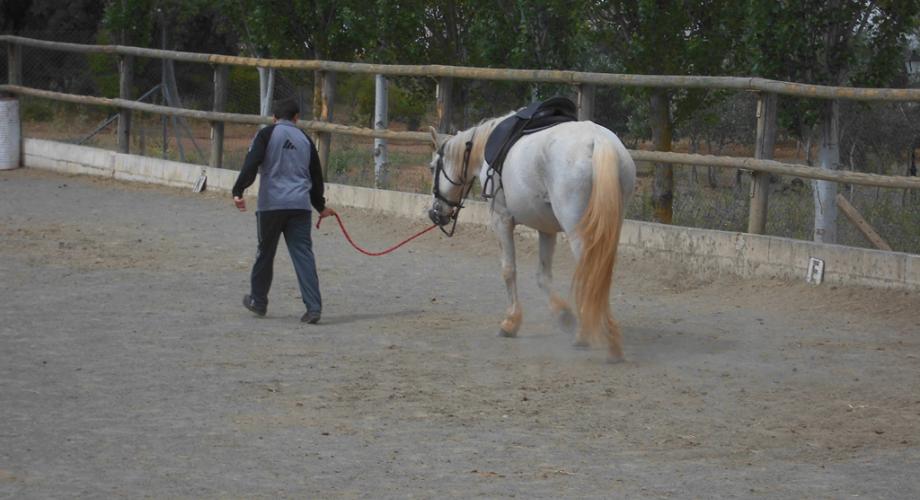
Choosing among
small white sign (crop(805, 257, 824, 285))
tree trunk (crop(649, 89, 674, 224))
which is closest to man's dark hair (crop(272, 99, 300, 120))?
small white sign (crop(805, 257, 824, 285))

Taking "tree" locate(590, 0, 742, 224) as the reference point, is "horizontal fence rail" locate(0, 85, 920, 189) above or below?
below

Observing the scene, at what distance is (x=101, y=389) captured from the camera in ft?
24.0

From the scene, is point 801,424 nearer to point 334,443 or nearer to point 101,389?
point 334,443

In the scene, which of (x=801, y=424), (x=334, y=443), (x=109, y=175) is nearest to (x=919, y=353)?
(x=801, y=424)

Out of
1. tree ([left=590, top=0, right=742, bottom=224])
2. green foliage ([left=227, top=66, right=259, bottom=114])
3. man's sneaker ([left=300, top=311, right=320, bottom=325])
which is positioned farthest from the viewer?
green foliage ([left=227, top=66, right=259, bottom=114])

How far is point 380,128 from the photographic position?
15375 mm

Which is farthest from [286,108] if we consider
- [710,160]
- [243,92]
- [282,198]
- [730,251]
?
[243,92]

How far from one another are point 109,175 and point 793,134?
935cm

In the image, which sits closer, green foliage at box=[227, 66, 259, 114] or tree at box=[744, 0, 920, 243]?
tree at box=[744, 0, 920, 243]

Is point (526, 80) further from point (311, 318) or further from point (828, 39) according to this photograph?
point (311, 318)

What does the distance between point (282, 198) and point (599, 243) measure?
102 inches

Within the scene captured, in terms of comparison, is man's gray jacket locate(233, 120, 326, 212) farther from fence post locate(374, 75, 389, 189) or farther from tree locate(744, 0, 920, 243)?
tree locate(744, 0, 920, 243)

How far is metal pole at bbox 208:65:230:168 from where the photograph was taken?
56.0 ft

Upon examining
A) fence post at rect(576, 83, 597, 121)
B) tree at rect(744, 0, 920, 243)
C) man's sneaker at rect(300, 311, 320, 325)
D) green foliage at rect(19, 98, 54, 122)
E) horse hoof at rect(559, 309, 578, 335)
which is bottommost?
man's sneaker at rect(300, 311, 320, 325)
